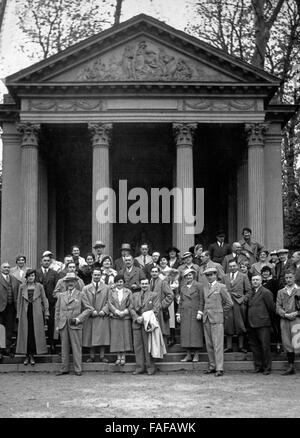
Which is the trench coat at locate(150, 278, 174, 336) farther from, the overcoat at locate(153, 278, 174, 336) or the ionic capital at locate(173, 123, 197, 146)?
the ionic capital at locate(173, 123, 197, 146)

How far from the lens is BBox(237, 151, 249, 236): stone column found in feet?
82.2

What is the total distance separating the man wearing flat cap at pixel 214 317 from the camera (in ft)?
40.3

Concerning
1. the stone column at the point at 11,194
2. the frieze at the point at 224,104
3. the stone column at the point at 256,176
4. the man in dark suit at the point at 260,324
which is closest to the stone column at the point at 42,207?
the stone column at the point at 11,194

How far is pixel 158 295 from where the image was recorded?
13234mm

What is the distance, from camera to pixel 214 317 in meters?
12.5

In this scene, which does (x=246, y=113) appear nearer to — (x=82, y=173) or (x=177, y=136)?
(x=177, y=136)

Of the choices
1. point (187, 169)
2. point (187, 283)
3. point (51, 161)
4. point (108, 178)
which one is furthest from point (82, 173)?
point (187, 283)

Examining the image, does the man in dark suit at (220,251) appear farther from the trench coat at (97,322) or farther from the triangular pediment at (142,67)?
the triangular pediment at (142,67)

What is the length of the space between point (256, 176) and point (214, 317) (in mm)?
11710

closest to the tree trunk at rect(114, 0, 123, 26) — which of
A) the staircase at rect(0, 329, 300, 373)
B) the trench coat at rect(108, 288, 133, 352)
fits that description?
the trench coat at rect(108, 288, 133, 352)

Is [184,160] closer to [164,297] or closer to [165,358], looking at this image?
[164,297]

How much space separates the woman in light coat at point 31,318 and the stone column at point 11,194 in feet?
38.1

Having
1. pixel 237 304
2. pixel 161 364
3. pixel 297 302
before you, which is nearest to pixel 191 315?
pixel 237 304

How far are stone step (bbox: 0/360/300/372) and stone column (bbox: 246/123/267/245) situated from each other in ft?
32.9
